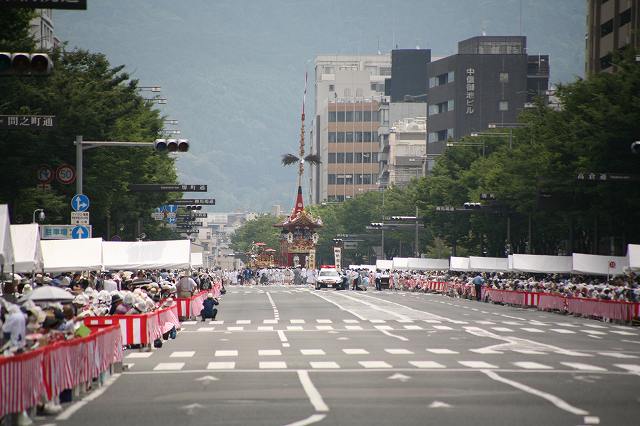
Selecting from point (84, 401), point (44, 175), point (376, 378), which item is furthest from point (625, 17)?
point (84, 401)

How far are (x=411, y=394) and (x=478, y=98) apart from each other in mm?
150608

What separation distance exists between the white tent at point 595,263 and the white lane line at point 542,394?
3682 cm

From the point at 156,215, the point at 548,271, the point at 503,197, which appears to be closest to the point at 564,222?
the point at 503,197

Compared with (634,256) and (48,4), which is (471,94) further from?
(48,4)

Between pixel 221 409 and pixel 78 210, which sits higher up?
pixel 78 210

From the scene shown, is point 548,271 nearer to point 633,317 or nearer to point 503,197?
point 633,317

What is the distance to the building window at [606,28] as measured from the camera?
358 feet

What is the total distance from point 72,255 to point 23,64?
79.8 feet

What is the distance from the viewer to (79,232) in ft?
160

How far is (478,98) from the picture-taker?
17125cm

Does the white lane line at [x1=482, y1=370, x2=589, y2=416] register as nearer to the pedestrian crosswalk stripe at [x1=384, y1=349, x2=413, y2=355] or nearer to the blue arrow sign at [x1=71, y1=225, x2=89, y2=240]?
the pedestrian crosswalk stripe at [x1=384, y1=349, x2=413, y2=355]

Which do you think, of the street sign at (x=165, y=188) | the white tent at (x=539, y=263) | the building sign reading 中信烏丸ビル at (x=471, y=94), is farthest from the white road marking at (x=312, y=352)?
the building sign reading 中信烏丸ビル at (x=471, y=94)

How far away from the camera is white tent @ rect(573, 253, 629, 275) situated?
207 feet

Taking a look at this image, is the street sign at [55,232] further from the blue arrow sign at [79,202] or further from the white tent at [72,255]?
the white tent at [72,255]
